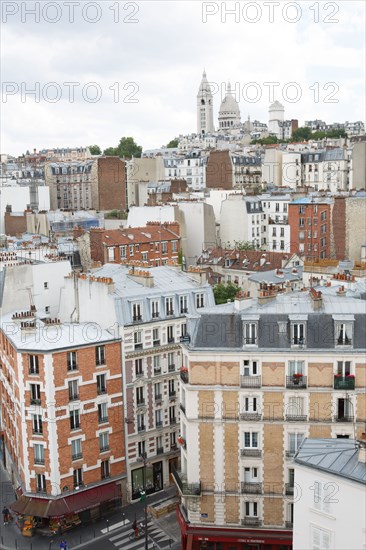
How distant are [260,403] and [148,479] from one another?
10307mm

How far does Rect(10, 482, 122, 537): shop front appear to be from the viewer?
30344mm

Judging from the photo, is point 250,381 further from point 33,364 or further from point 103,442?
point 33,364

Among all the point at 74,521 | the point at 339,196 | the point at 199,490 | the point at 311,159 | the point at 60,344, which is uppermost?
the point at 311,159

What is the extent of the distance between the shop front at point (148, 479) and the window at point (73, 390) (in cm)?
535

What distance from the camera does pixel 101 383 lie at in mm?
32094

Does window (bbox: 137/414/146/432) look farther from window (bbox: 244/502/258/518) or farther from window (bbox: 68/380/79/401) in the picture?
window (bbox: 244/502/258/518)

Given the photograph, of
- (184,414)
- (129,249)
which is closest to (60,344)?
(184,414)


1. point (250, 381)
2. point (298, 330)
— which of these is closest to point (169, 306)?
point (250, 381)

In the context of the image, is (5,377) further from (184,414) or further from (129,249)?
(129,249)

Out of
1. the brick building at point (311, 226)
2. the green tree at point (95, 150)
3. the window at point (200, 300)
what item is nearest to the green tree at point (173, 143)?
the green tree at point (95, 150)

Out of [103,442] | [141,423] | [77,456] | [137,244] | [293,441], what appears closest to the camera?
[293,441]

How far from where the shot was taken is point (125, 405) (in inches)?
1296

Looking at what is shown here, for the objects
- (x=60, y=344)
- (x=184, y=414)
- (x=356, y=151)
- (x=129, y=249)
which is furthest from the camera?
(x=356, y=151)

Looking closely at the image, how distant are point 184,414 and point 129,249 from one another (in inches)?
1233
